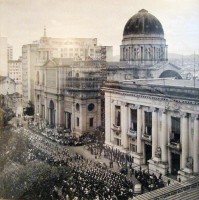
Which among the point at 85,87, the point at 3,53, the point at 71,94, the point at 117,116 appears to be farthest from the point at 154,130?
the point at 71,94

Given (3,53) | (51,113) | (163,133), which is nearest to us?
(163,133)

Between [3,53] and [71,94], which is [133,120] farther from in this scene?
[3,53]

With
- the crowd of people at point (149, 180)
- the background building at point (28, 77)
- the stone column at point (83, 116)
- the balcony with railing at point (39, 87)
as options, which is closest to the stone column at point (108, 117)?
the stone column at point (83, 116)

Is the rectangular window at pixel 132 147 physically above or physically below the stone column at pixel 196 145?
below

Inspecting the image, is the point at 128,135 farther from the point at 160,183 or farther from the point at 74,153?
the point at 160,183

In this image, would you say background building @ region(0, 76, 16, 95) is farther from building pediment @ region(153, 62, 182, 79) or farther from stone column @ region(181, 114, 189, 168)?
stone column @ region(181, 114, 189, 168)

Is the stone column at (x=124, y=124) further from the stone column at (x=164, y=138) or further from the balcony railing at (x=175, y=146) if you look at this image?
the balcony railing at (x=175, y=146)
